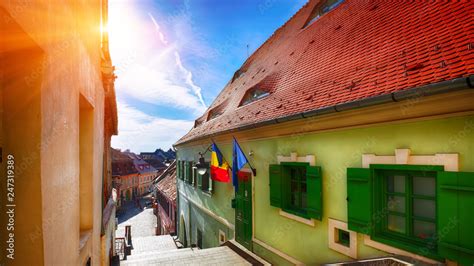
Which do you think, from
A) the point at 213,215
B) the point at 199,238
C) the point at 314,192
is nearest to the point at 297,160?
the point at 314,192

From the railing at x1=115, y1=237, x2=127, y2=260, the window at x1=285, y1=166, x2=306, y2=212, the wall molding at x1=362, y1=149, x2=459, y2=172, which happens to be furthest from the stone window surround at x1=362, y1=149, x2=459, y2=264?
the railing at x1=115, y1=237, x2=127, y2=260

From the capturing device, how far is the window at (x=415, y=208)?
3.61 meters

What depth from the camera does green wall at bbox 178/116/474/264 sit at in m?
3.82

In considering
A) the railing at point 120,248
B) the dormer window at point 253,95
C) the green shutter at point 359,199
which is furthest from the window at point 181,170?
the green shutter at point 359,199

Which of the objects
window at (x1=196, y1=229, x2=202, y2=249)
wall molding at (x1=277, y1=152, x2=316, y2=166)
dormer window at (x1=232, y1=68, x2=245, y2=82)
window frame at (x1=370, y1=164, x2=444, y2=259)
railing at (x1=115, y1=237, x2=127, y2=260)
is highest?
dormer window at (x1=232, y1=68, x2=245, y2=82)

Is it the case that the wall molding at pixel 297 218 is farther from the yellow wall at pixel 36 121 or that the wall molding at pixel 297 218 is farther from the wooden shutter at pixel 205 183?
the wooden shutter at pixel 205 183

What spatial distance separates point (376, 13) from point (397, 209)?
489 centimetres

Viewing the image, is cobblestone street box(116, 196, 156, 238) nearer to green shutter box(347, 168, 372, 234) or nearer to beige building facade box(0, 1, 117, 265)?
green shutter box(347, 168, 372, 234)

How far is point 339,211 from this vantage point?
214 inches

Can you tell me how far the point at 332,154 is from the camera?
219 inches

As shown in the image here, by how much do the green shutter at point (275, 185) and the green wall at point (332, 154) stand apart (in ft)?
0.83

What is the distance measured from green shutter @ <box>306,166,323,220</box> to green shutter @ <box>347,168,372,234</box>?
0.72 metres

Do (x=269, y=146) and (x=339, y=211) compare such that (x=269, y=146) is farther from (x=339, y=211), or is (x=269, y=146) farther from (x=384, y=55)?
(x=384, y=55)

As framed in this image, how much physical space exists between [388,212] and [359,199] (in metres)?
0.48
